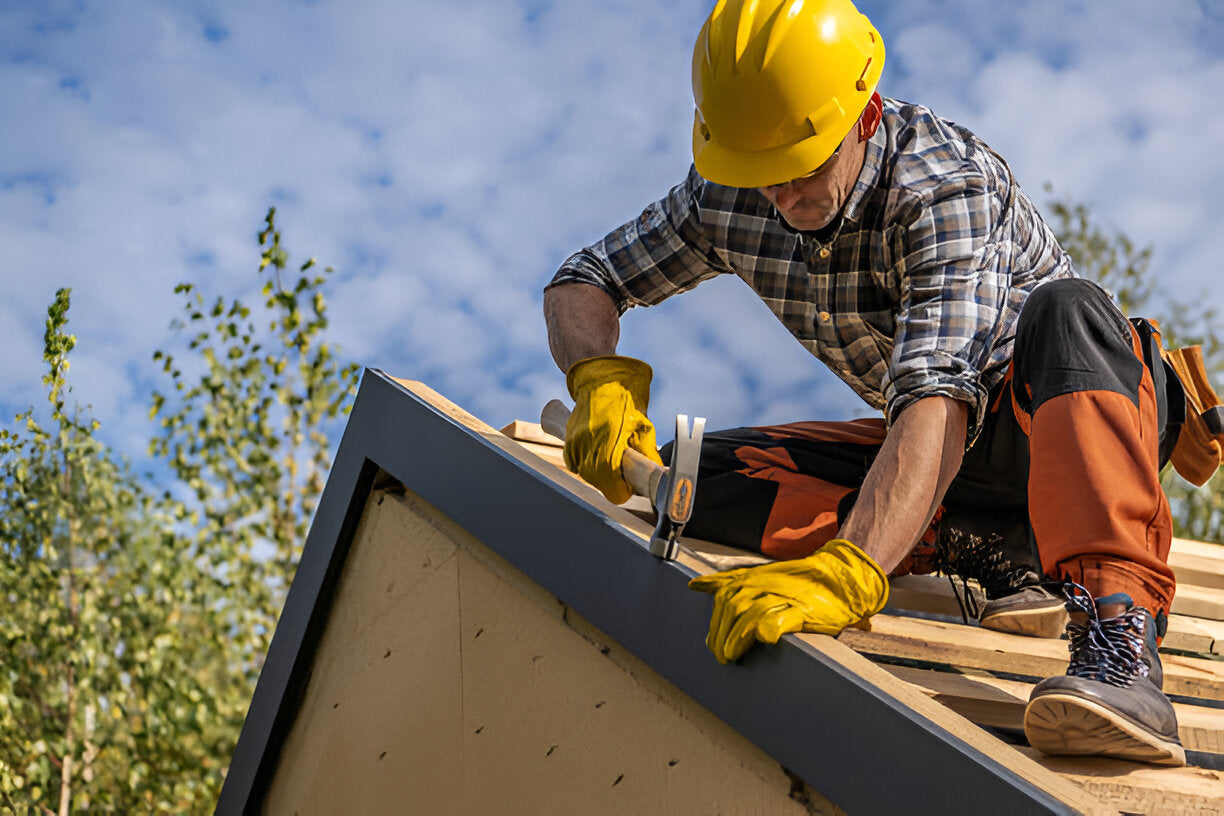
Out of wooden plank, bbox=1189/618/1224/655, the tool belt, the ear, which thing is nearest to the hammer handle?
the ear

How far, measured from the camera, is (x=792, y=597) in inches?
70.6

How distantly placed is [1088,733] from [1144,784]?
0.10 m

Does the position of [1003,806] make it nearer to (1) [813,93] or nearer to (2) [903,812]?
(2) [903,812]

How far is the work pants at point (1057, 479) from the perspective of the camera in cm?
195

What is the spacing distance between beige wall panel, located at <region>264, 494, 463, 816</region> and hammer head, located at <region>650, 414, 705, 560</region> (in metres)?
0.80

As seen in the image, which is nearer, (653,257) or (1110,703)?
(1110,703)

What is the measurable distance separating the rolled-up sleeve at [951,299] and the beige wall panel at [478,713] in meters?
0.84

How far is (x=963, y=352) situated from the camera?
2.30 m

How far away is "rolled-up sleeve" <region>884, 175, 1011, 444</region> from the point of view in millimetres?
2271

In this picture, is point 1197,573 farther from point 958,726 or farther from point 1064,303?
point 958,726

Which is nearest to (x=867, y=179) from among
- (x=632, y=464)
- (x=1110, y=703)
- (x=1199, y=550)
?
(x=632, y=464)

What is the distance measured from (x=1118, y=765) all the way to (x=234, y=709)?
5951 millimetres

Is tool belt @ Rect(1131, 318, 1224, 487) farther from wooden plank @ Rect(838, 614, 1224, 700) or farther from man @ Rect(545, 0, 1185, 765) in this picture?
wooden plank @ Rect(838, 614, 1224, 700)

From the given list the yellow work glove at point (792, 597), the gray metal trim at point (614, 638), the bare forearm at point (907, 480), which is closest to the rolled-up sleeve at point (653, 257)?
the gray metal trim at point (614, 638)
